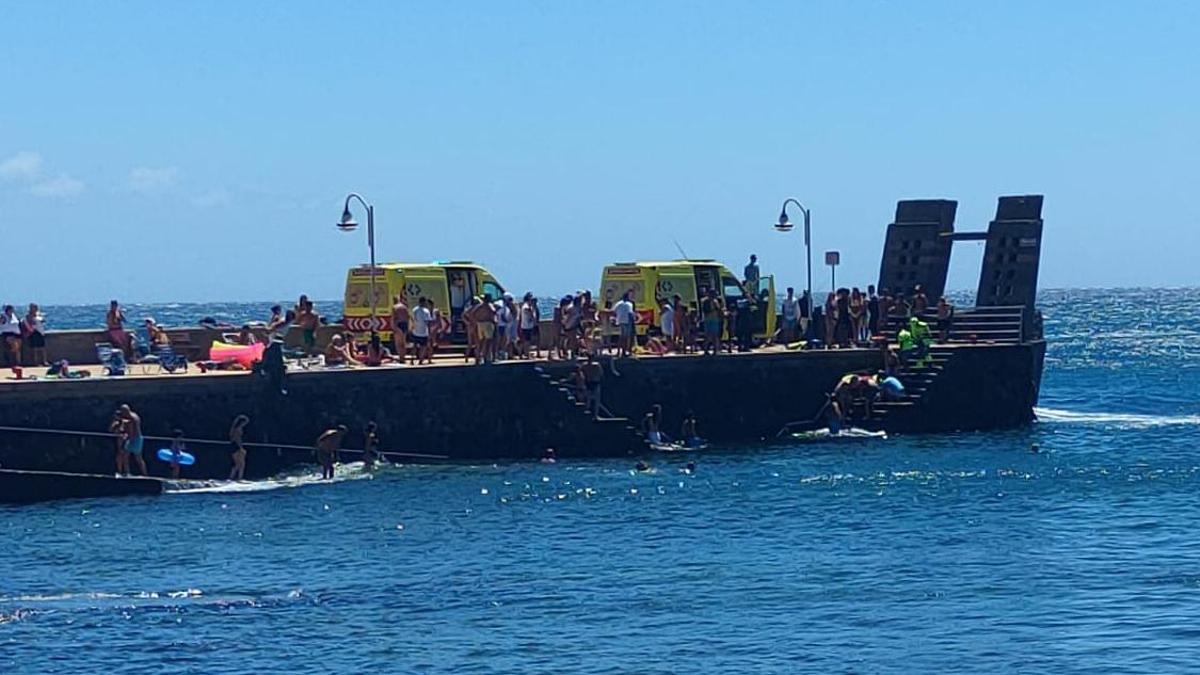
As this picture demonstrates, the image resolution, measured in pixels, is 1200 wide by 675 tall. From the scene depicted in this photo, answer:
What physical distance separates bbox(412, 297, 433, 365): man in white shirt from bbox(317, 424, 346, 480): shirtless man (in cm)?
303

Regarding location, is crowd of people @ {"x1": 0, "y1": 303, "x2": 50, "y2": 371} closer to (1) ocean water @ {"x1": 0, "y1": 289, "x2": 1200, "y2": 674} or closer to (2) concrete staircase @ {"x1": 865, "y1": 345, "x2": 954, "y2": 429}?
(1) ocean water @ {"x1": 0, "y1": 289, "x2": 1200, "y2": 674}

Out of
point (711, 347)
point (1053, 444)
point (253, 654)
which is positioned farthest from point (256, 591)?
point (1053, 444)

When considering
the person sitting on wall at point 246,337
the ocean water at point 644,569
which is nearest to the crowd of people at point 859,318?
the ocean water at point 644,569

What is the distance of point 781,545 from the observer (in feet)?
93.9

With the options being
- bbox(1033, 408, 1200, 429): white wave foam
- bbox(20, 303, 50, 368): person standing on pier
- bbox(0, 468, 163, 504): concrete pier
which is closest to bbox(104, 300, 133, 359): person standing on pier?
bbox(20, 303, 50, 368): person standing on pier

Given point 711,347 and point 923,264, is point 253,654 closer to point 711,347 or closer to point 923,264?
point 711,347

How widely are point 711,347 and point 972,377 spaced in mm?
5241

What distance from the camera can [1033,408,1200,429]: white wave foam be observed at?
4653cm

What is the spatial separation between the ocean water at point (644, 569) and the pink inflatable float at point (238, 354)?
2.68m

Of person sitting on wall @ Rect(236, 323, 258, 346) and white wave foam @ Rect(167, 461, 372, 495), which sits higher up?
person sitting on wall @ Rect(236, 323, 258, 346)

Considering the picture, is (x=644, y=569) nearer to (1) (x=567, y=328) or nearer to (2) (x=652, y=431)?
(2) (x=652, y=431)

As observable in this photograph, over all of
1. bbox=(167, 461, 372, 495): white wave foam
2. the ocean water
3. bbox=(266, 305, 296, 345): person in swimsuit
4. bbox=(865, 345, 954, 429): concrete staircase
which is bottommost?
the ocean water

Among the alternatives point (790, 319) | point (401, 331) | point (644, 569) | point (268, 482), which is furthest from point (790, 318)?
point (644, 569)

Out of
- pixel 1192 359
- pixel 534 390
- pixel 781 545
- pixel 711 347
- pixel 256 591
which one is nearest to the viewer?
pixel 256 591
